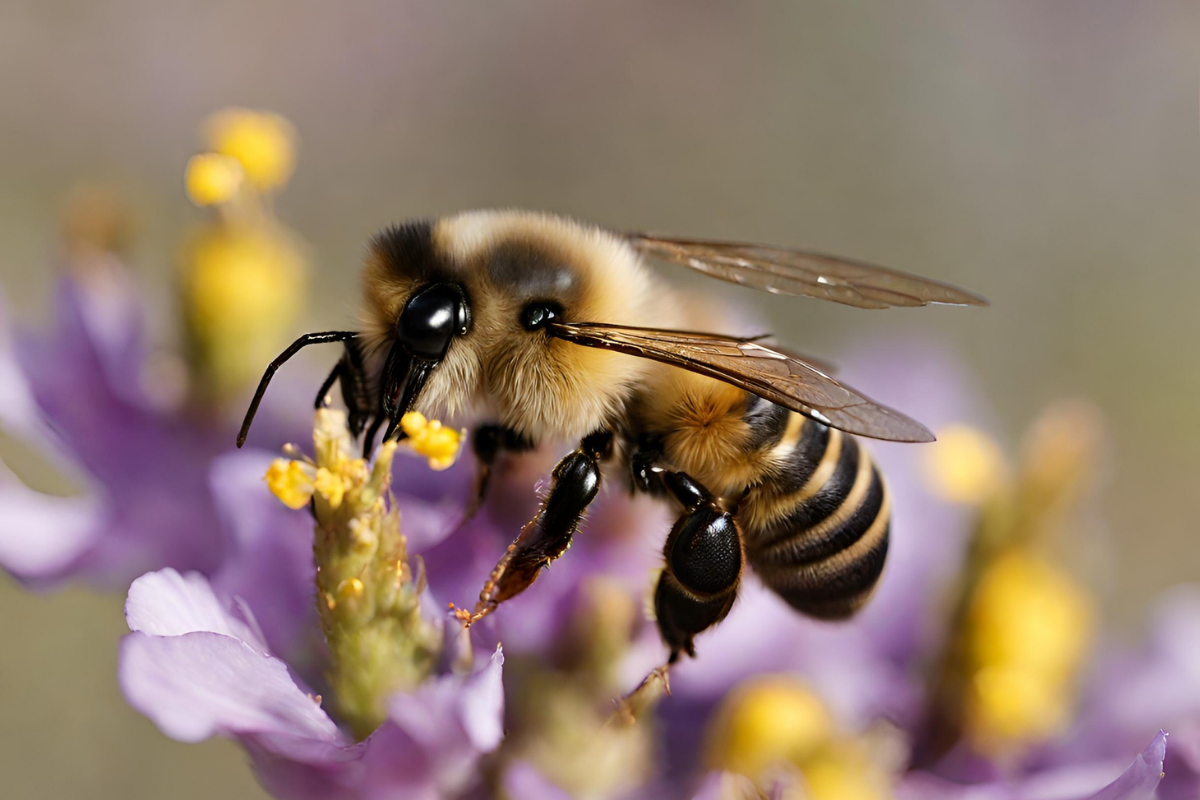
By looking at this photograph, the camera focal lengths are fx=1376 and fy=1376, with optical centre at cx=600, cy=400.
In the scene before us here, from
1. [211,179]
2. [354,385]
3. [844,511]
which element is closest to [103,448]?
[211,179]

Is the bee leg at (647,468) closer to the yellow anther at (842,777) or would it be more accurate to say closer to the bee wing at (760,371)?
the bee wing at (760,371)

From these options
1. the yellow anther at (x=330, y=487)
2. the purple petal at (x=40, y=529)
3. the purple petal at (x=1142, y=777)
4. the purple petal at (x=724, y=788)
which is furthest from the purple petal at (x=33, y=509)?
the purple petal at (x=1142, y=777)

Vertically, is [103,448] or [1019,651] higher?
[1019,651]

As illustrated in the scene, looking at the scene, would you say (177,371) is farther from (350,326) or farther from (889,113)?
(889,113)

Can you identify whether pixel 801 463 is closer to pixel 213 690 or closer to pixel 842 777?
pixel 842 777

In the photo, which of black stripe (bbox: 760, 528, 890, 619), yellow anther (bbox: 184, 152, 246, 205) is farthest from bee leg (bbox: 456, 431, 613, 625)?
yellow anther (bbox: 184, 152, 246, 205)

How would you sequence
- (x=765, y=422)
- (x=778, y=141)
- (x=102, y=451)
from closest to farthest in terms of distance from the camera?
(x=765, y=422) → (x=102, y=451) → (x=778, y=141)

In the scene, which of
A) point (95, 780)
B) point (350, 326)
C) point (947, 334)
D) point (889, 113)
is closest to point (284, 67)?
point (889, 113)
